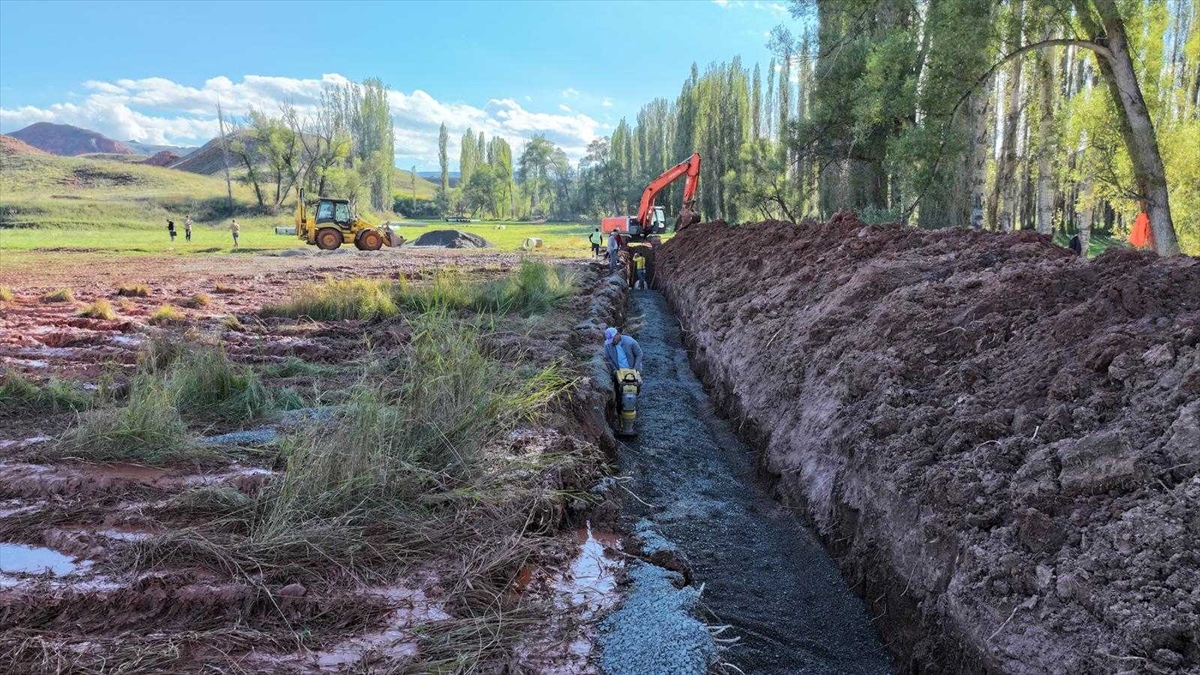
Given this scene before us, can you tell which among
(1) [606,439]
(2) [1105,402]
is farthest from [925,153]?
(2) [1105,402]

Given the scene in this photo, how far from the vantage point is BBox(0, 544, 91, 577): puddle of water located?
3.44 meters

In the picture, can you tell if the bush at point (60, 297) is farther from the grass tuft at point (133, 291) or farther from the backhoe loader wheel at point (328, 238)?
Answer: the backhoe loader wheel at point (328, 238)

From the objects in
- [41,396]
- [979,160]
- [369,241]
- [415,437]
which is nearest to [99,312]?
[41,396]

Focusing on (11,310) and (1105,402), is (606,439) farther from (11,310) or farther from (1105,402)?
(11,310)

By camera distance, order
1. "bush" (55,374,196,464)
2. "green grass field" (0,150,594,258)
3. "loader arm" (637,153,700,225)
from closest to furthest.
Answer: "bush" (55,374,196,464), "loader arm" (637,153,700,225), "green grass field" (0,150,594,258)

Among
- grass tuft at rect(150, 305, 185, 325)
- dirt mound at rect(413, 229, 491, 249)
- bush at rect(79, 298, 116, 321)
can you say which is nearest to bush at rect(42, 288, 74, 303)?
bush at rect(79, 298, 116, 321)

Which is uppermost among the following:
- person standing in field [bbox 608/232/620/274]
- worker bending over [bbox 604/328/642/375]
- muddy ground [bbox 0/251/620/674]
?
person standing in field [bbox 608/232/620/274]

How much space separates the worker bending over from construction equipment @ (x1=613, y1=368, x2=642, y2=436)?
13.6 inches

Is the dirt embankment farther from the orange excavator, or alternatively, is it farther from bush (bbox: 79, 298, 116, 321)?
the orange excavator

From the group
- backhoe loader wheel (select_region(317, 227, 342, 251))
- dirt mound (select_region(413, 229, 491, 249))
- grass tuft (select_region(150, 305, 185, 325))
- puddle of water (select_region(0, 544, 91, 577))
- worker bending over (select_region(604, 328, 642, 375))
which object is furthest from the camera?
dirt mound (select_region(413, 229, 491, 249))

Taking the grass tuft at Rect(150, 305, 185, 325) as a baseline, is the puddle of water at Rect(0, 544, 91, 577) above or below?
below

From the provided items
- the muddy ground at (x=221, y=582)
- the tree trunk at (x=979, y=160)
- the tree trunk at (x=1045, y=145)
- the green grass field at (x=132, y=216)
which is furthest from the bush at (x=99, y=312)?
the green grass field at (x=132, y=216)

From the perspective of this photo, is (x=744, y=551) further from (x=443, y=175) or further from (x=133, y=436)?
(x=443, y=175)

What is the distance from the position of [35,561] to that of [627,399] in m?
4.92
